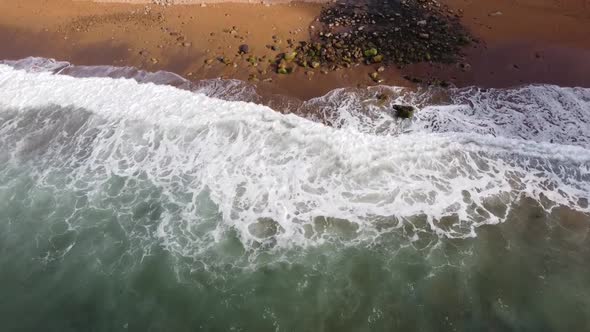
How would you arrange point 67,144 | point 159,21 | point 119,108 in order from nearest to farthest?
point 67,144
point 119,108
point 159,21

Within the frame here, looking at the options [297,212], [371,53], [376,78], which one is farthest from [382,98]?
[297,212]

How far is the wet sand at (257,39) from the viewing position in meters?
11.4

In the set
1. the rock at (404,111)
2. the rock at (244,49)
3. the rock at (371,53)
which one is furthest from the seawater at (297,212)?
the rock at (244,49)

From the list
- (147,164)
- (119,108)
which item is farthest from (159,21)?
(147,164)

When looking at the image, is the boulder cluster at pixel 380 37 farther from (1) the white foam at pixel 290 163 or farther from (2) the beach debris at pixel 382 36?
(1) the white foam at pixel 290 163

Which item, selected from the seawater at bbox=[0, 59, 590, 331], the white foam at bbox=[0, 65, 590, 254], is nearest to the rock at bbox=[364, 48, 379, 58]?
the seawater at bbox=[0, 59, 590, 331]

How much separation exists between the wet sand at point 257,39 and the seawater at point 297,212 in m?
0.78

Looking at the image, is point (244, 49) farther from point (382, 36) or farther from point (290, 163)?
point (290, 163)

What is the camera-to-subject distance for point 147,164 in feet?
32.6

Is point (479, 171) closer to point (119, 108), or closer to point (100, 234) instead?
point (100, 234)

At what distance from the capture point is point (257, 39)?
12.9 m

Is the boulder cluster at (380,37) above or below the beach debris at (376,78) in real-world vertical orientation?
above

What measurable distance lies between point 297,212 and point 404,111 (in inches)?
167

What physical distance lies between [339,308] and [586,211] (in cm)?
588
